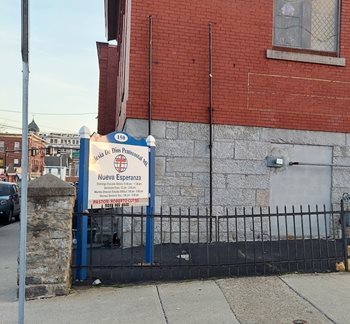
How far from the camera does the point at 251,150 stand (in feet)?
28.5

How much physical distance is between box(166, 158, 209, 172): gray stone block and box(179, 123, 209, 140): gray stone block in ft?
1.43

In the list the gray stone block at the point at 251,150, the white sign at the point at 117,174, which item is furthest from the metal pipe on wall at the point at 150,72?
the gray stone block at the point at 251,150

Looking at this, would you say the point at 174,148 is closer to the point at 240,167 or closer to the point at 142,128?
the point at 142,128

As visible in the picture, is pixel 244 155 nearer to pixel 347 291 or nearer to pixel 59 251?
pixel 347 291

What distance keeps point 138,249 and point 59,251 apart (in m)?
2.34

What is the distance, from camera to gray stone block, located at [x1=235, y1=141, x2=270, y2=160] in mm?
8609

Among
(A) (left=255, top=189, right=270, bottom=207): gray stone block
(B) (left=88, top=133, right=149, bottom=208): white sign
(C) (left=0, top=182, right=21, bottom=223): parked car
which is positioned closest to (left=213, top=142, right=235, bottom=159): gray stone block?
(A) (left=255, top=189, right=270, bottom=207): gray stone block

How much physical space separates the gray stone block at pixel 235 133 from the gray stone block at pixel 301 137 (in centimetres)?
18

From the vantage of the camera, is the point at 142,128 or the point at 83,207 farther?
the point at 142,128

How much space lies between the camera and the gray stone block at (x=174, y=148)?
8258 mm

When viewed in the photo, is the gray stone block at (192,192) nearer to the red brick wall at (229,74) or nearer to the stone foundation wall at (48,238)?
the red brick wall at (229,74)

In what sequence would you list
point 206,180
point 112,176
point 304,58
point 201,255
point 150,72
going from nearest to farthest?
1. point 112,176
2. point 201,255
3. point 150,72
4. point 206,180
5. point 304,58

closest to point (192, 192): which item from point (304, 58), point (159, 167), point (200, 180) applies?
point (200, 180)

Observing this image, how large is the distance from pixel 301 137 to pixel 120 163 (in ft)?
14.4
